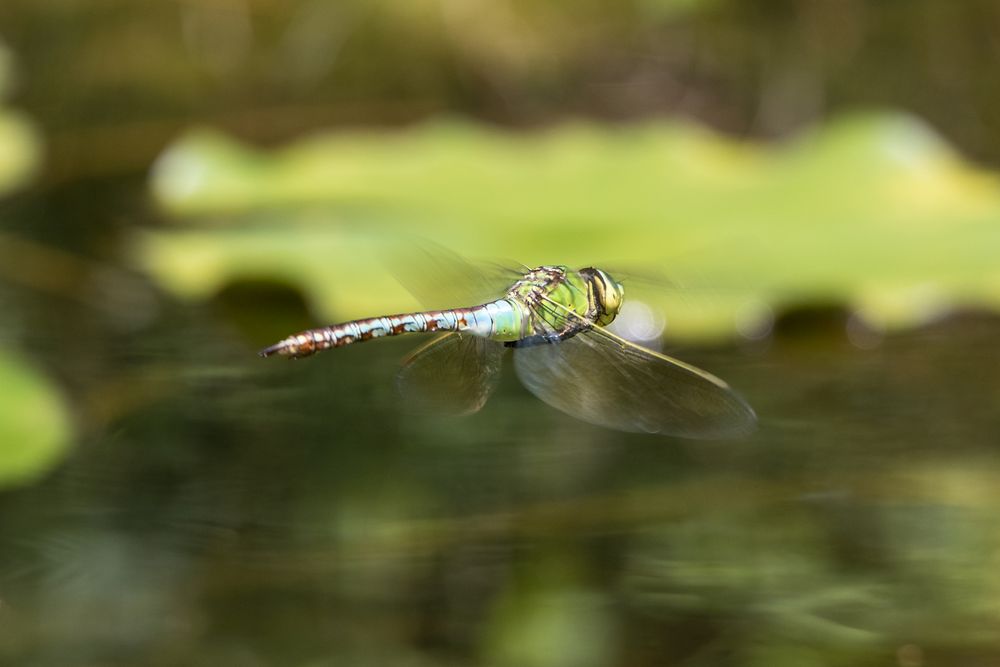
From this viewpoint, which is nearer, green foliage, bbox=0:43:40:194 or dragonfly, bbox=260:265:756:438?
dragonfly, bbox=260:265:756:438

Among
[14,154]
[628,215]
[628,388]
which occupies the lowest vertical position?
[628,388]

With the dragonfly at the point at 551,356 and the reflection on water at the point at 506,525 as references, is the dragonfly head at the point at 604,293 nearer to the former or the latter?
the dragonfly at the point at 551,356

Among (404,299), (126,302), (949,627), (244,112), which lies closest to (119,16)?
(244,112)

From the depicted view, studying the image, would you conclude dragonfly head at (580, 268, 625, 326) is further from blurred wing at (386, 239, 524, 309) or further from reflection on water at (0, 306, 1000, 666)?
reflection on water at (0, 306, 1000, 666)

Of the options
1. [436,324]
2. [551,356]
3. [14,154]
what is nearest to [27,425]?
[436,324]

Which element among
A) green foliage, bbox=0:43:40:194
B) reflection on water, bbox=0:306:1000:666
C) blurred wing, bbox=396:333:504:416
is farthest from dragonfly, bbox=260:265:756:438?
green foliage, bbox=0:43:40:194

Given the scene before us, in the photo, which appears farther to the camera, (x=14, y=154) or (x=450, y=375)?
(x=14, y=154)

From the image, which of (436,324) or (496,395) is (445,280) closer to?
(436,324)

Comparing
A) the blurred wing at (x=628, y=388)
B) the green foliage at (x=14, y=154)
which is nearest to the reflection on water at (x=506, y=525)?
the blurred wing at (x=628, y=388)
